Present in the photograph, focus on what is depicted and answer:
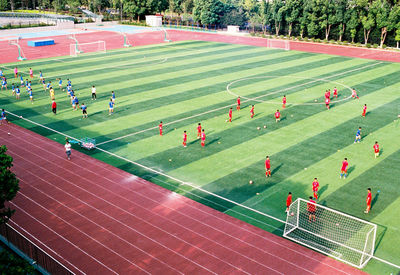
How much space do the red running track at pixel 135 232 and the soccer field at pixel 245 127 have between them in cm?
150

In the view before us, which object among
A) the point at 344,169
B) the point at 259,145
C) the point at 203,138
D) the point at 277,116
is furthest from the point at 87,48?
the point at 344,169

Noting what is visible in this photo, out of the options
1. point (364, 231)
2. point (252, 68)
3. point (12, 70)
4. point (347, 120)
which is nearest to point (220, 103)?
point (347, 120)

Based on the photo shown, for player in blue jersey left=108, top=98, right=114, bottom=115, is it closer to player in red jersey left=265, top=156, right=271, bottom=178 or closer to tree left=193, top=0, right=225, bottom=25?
player in red jersey left=265, top=156, right=271, bottom=178

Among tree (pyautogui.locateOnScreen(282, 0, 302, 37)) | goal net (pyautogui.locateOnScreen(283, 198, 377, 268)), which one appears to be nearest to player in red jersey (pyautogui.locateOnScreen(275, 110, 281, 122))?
goal net (pyautogui.locateOnScreen(283, 198, 377, 268))

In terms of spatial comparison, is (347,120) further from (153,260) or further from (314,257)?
(153,260)

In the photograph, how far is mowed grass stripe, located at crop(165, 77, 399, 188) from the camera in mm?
25953

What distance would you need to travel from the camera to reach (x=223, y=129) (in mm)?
32844

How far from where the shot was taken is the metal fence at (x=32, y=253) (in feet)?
51.7

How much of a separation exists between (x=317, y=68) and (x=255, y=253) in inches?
1675

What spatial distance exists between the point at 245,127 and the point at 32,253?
20.6 m

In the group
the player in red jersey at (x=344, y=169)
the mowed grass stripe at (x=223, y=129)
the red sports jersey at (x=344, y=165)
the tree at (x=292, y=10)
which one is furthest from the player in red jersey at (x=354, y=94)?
the tree at (x=292, y=10)

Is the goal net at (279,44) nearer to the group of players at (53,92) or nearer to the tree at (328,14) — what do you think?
the tree at (328,14)

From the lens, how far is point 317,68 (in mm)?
55625

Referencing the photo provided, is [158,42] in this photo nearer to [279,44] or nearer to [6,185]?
[279,44]
